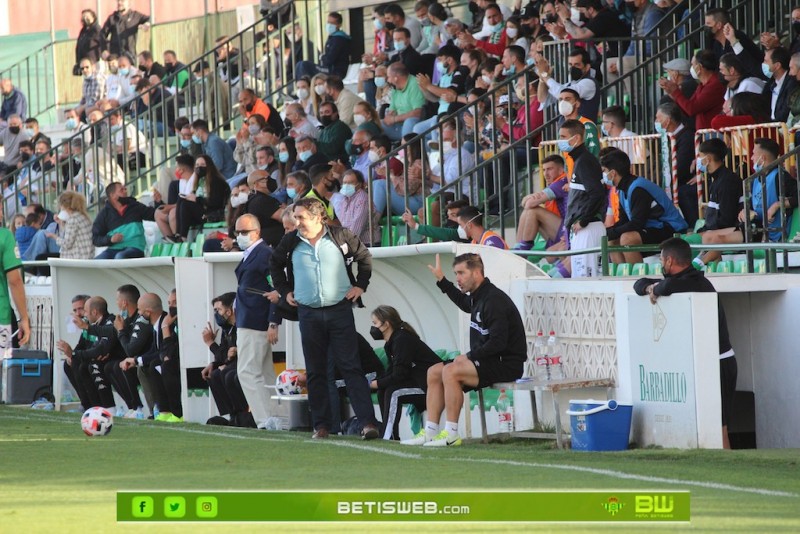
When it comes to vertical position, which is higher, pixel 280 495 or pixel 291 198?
pixel 291 198

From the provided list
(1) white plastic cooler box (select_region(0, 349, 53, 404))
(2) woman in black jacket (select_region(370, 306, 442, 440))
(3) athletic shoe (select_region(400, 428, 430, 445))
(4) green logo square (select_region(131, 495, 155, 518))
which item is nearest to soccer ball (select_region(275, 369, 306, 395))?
(2) woman in black jacket (select_region(370, 306, 442, 440))

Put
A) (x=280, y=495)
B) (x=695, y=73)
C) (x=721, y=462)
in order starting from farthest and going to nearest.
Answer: (x=695, y=73) → (x=721, y=462) → (x=280, y=495)

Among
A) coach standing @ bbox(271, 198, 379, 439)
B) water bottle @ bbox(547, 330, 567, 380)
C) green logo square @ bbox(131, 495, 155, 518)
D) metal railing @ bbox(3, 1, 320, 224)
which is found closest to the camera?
green logo square @ bbox(131, 495, 155, 518)

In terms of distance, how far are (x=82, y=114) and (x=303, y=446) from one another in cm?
1830

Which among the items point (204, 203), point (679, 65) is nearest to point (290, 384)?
point (679, 65)

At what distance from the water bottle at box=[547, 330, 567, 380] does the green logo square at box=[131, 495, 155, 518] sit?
554 centimetres

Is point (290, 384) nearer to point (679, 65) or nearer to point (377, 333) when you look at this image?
point (377, 333)

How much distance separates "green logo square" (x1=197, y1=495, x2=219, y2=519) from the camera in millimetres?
7758

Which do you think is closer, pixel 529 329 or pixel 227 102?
pixel 529 329

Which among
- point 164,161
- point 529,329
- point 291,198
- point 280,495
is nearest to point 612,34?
point 291,198

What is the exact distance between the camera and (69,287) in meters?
18.9

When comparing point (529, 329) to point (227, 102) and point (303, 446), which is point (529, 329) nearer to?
point (303, 446)

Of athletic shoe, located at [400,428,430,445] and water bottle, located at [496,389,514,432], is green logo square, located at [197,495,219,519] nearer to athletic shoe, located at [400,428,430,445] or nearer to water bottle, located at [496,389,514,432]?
athletic shoe, located at [400,428,430,445]

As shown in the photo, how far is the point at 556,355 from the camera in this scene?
43.2ft
